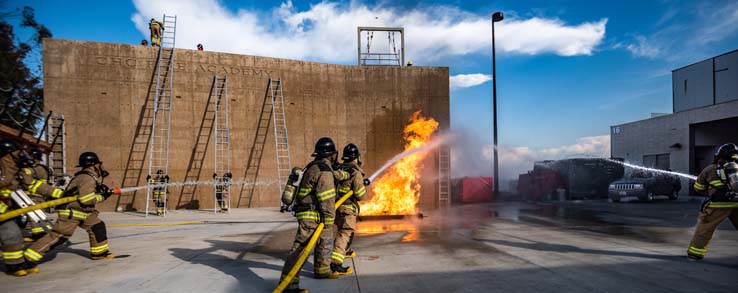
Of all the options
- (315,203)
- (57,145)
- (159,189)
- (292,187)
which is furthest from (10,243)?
(57,145)

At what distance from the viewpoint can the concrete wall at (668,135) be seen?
22.9m

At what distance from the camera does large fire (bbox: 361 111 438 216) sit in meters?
13.4

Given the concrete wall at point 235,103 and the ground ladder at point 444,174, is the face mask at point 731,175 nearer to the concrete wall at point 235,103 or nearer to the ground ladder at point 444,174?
the ground ladder at point 444,174

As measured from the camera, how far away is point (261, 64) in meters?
17.1

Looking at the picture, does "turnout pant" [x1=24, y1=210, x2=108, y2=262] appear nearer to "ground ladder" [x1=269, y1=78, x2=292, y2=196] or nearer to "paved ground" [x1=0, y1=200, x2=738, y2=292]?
"paved ground" [x1=0, y1=200, x2=738, y2=292]

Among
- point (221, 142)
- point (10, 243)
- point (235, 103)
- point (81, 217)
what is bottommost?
point (10, 243)

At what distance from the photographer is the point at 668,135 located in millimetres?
26141

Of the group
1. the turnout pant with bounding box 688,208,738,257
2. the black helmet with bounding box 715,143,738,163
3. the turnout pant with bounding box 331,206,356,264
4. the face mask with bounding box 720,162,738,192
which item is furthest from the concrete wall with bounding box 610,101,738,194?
the turnout pant with bounding box 331,206,356,264

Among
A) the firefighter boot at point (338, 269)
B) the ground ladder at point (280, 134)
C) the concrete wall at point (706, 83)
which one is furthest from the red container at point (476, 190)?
the concrete wall at point (706, 83)

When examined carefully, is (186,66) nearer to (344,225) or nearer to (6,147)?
(6,147)

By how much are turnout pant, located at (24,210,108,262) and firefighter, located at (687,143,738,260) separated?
10.3m

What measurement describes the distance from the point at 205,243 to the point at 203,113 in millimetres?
9211

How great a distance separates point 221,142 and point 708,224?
51.4 ft

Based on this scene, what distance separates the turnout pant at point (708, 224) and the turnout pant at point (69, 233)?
10.3m
